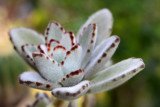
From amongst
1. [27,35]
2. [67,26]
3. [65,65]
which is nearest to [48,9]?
[67,26]

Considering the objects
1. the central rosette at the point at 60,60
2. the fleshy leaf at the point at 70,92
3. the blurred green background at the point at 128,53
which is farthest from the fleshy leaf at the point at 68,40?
the blurred green background at the point at 128,53

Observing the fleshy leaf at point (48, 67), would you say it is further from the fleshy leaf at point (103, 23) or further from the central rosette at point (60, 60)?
the fleshy leaf at point (103, 23)

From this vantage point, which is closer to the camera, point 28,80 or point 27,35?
→ point 28,80

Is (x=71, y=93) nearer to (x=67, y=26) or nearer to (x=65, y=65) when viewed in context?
(x=65, y=65)

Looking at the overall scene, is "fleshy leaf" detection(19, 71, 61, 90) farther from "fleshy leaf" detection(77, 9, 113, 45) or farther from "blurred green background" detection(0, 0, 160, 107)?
"blurred green background" detection(0, 0, 160, 107)

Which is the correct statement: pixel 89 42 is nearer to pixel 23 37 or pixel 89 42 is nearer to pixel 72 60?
pixel 72 60
